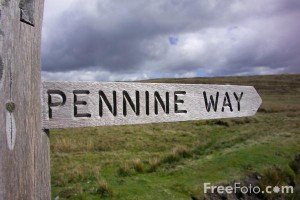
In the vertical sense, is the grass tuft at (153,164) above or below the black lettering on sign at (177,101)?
below

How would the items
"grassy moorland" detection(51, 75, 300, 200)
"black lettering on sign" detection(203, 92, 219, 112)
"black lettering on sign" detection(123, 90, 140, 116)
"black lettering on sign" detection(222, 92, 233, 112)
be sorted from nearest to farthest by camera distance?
1. "black lettering on sign" detection(123, 90, 140, 116)
2. "black lettering on sign" detection(203, 92, 219, 112)
3. "black lettering on sign" detection(222, 92, 233, 112)
4. "grassy moorland" detection(51, 75, 300, 200)

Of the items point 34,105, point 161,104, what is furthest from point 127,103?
point 34,105

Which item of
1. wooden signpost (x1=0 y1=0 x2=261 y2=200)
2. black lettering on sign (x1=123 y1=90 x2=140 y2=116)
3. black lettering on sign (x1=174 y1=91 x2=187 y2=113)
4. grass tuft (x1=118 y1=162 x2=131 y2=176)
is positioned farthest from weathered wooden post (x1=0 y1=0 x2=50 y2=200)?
grass tuft (x1=118 y1=162 x2=131 y2=176)

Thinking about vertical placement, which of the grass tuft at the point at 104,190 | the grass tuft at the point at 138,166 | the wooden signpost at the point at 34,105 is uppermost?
the wooden signpost at the point at 34,105

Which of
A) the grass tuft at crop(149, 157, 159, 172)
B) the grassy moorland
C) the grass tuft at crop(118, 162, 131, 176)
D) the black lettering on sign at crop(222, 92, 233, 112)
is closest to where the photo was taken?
the black lettering on sign at crop(222, 92, 233, 112)

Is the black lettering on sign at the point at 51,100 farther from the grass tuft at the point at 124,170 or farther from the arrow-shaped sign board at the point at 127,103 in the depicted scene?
the grass tuft at the point at 124,170

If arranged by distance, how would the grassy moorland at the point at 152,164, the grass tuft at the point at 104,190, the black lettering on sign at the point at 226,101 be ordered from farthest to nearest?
the grassy moorland at the point at 152,164 → the grass tuft at the point at 104,190 → the black lettering on sign at the point at 226,101

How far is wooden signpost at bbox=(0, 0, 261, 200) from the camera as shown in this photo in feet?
5.09

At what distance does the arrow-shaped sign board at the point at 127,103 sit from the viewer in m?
2.08

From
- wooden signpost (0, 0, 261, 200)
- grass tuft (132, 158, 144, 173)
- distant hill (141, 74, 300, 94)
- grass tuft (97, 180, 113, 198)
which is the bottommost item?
grass tuft (97, 180, 113, 198)

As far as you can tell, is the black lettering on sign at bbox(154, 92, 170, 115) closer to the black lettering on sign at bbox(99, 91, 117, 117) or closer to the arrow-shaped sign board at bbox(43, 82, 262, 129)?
the arrow-shaped sign board at bbox(43, 82, 262, 129)

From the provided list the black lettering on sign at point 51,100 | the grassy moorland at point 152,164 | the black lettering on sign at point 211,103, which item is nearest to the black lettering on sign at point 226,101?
the black lettering on sign at point 211,103

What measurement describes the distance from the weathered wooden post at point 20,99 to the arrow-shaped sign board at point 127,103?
0.34m

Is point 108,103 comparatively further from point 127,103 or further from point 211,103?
point 211,103
